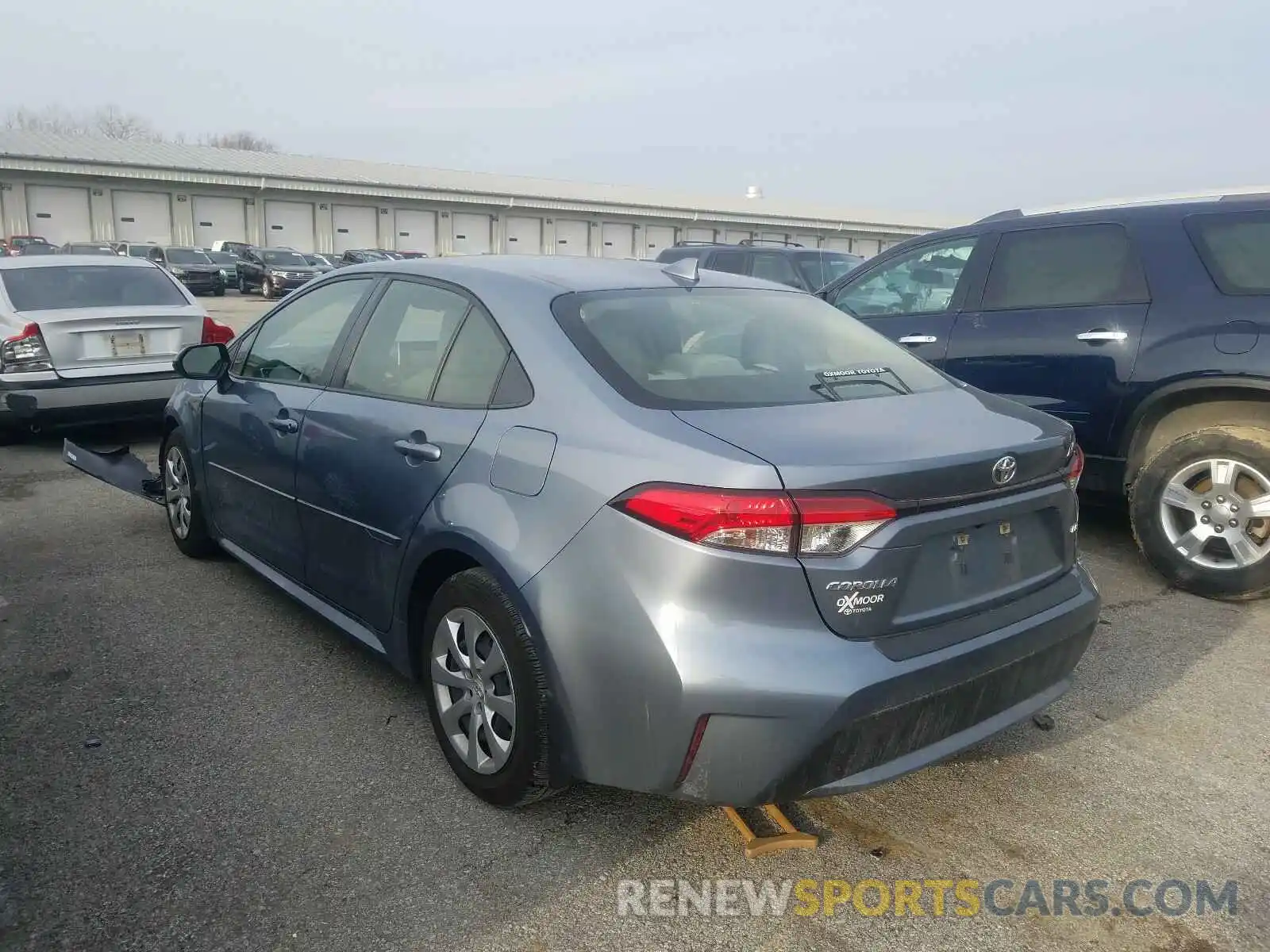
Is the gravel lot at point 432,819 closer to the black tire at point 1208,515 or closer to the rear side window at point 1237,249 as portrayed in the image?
the black tire at point 1208,515

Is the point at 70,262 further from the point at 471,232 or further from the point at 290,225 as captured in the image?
the point at 471,232

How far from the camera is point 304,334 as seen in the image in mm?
4164

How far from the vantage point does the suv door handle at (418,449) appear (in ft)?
10.1

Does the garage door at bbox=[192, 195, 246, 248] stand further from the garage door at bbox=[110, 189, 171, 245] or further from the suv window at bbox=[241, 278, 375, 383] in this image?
the suv window at bbox=[241, 278, 375, 383]

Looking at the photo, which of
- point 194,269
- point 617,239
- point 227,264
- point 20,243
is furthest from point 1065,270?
point 617,239

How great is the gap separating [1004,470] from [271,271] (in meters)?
Result: 29.7

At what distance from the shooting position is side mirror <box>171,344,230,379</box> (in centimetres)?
455

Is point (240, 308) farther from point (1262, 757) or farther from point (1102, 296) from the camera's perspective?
point (1262, 757)

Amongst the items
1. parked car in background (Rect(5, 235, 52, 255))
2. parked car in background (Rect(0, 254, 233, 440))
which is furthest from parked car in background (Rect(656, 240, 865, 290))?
parked car in background (Rect(5, 235, 52, 255))

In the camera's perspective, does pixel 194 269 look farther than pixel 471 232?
No

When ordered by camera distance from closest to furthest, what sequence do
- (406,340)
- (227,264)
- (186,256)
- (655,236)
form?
(406,340) < (186,256) < (227,264) < (655,236)

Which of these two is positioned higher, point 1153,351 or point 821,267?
point 821,267

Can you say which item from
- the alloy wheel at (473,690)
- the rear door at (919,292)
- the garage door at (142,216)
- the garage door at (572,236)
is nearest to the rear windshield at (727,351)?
the alloy wheel at (473,690)

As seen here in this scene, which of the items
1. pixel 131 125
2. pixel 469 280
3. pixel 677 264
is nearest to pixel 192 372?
pixel 469 280
